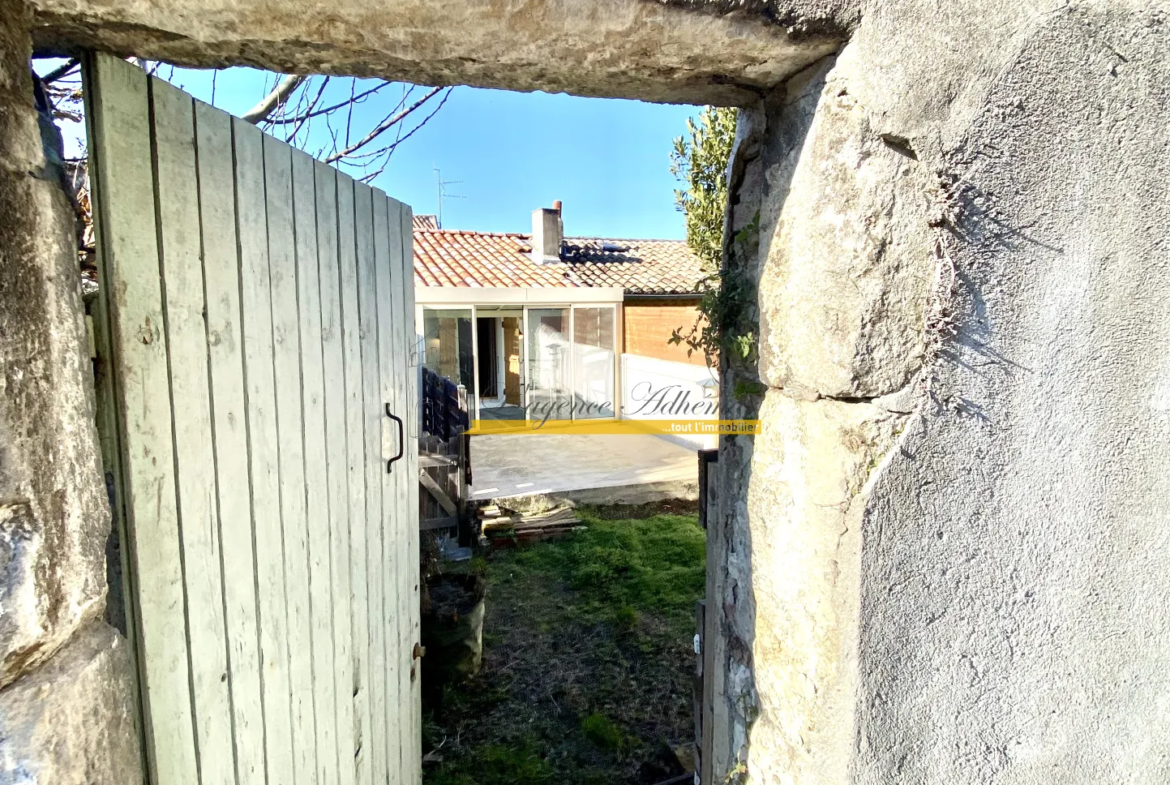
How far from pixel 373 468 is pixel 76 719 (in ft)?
3.54

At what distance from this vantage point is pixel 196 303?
3.96 feet

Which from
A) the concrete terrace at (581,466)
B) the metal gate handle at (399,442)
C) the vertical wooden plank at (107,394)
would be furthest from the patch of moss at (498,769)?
the concrete terrace at (581,466)

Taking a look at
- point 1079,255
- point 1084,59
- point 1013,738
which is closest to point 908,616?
point 1013,738

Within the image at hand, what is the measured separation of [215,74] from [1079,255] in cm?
237

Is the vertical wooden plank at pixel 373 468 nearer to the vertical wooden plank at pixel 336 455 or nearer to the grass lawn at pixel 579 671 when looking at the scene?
the vertical wooden plank at pixel 336 455

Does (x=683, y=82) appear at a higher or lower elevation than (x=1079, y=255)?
higher

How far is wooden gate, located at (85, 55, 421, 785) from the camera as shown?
1.09 meters

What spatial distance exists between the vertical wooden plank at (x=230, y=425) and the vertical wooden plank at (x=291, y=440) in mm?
116

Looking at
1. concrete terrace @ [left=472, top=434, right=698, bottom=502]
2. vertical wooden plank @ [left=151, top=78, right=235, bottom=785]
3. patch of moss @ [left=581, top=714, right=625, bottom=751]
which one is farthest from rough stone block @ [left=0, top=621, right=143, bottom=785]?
concrete terrace @ [left=472, top=434, right=698, bottom=502]

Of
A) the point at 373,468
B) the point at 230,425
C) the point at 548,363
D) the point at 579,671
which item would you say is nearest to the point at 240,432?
the point at 230,425

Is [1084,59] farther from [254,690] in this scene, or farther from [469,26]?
[254,690]

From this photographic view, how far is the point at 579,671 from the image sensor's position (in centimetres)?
379

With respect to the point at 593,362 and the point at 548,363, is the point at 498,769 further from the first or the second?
the point at 593,362

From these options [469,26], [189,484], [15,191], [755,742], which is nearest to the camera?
[15,191]
